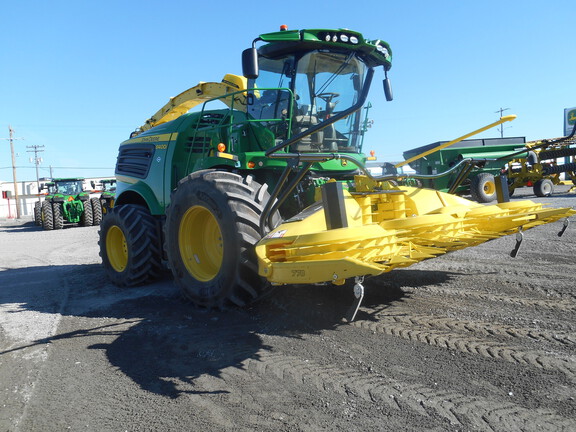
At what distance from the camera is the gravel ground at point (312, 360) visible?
2.41 metres

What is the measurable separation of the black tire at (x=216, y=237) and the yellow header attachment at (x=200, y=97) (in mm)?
1552

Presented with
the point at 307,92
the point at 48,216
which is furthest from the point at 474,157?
the point at 48,216

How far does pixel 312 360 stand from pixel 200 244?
2128mm

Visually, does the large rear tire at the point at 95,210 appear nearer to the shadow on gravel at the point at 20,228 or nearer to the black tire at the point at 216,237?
the shadow on gravel at the point at 20,228

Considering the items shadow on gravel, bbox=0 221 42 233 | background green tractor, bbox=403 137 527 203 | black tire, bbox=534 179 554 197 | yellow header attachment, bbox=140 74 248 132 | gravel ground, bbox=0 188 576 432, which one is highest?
yellow header attachment, bbox=140 74 248 132

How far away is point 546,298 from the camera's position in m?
4.11

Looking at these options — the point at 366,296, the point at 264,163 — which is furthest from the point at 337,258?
the point at 264,163

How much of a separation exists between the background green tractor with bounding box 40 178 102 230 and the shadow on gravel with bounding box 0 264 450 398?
50.6 feet

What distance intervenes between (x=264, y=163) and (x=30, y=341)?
2.64m

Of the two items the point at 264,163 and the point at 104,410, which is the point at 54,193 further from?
the point at 104,410

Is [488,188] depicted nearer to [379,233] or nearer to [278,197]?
[278,197]

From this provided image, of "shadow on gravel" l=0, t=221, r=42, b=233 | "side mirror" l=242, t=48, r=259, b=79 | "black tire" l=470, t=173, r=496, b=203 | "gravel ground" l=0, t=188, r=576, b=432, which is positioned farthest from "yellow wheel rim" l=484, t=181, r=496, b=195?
"shadow on gravel" l=0, t=221, r=42, b=233

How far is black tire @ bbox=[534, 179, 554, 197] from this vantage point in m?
16.6

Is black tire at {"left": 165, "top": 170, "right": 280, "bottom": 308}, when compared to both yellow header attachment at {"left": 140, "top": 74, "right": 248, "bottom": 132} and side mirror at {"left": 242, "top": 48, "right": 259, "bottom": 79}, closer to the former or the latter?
side mirror at {"left": 242, "top": 48, "right": 259, "bottom": 79}
